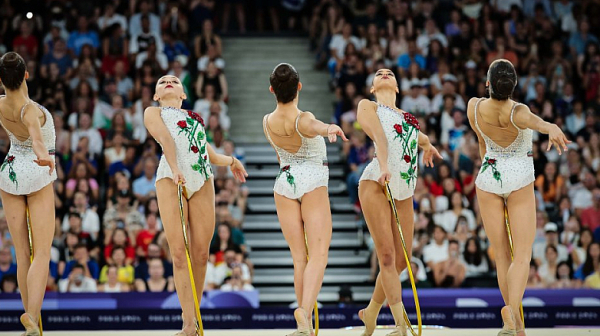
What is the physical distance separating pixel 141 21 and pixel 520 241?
9787 mm

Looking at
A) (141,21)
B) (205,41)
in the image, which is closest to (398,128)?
(205,41)

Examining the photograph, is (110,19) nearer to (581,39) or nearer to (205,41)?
(205,41)

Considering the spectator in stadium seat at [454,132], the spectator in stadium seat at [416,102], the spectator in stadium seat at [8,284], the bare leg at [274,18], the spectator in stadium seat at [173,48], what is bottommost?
the spectator in stadium seat at [8,284]

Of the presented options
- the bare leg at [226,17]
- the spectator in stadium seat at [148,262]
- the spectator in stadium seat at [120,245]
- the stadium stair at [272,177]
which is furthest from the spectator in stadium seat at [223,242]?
the bare leg at [226,17]

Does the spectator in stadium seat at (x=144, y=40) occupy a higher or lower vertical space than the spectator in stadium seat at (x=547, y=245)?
higher

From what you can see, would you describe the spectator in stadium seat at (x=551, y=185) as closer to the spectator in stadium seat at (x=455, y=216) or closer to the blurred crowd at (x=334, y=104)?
the blurred crowd at (x=334, y=104)

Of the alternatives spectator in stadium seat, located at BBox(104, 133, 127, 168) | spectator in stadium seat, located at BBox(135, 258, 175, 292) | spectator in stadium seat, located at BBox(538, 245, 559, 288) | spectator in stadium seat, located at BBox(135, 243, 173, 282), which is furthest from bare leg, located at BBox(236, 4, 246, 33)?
spectator in stadium seat, located at BBox(538, 245, 559, 288)

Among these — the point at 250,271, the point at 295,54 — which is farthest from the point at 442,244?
the point at 295,54

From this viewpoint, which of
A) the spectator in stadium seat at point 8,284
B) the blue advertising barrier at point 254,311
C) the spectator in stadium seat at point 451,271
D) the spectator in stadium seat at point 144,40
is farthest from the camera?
the spectator in stadium seat at point 144,40

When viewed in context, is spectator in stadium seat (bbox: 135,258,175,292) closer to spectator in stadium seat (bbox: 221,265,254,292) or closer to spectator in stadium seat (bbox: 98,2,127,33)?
spectator in stadium seat (bbox: 221,265,254,292)

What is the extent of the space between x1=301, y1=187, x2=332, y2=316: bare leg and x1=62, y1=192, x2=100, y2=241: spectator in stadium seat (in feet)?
18.4

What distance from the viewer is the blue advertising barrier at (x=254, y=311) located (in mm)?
9852

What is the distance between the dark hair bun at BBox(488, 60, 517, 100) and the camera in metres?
6.49

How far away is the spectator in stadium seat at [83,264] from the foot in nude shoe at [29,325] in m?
4.38
